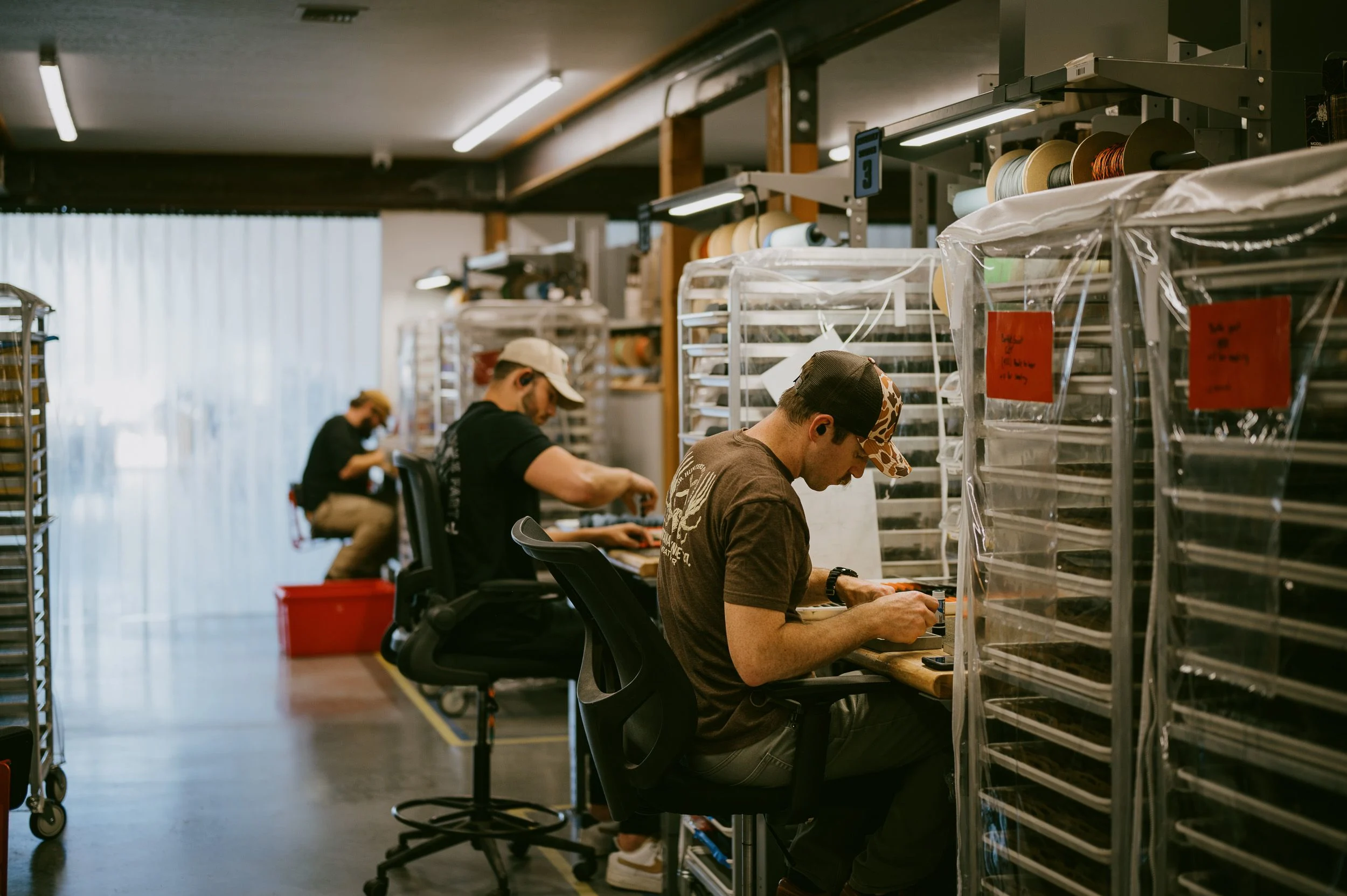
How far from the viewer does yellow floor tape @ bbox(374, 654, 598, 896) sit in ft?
13.3

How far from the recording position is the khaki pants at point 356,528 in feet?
27.6

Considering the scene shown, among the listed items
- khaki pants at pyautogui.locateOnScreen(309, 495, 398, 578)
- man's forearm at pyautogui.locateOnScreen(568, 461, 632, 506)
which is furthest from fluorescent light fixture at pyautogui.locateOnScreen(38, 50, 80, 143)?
man's forearm at pyautogui.locateOnScreen(568, 461, 632, 506)

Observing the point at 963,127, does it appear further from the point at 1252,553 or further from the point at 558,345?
the point at 558,345

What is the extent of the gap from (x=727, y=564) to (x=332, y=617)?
5.47 metres

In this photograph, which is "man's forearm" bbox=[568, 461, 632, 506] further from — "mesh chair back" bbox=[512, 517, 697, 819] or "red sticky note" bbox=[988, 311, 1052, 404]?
"red sticky note" bbox=[988, 311, 1052, 404]

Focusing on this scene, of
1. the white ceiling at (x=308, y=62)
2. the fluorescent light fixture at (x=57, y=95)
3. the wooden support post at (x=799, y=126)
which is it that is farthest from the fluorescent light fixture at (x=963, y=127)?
the fluorescent light fixture at (x=57, y=95)

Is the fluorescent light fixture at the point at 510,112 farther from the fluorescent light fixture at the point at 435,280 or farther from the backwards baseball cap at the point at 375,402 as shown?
the backwards baseball cap at the point at 375,402

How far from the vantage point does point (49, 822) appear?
433 cm

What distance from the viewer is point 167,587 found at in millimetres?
9484

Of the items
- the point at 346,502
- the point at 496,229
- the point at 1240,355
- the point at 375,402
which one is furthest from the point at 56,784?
the point at 496,229

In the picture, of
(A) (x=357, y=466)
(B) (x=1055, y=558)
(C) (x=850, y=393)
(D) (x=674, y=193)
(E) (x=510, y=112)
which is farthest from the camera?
(A) (x=357, y=466)

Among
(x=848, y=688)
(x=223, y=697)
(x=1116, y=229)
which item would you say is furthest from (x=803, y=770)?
(x=223, y=697)

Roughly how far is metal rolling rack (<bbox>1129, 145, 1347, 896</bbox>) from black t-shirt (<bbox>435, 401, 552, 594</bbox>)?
92.9 inches

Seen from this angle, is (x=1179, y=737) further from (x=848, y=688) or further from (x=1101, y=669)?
(x=848, y=688)
